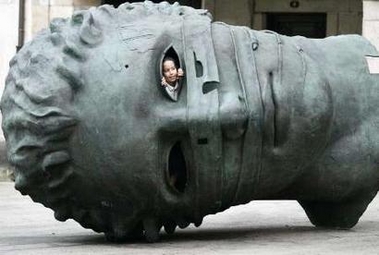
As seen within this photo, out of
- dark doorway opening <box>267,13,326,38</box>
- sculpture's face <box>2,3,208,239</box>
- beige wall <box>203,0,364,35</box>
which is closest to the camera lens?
sculpture's face <box>2,3,208,239</box>

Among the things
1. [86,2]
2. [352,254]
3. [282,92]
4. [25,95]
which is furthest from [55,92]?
[86,2]

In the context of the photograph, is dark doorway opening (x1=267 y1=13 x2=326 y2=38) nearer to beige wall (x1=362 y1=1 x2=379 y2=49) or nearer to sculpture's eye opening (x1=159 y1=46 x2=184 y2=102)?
beige wall (x1=362 y1=1 x2=379 y2=49)

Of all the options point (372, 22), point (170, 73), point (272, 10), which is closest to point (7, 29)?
point (272, 10)

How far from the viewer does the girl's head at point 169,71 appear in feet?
23.1

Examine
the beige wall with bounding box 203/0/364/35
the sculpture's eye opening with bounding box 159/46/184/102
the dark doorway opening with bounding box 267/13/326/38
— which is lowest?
the dark doorway opening with bounding box 267/13/326/38

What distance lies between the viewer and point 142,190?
7.07 m

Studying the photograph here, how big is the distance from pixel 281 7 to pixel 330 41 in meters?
11.1

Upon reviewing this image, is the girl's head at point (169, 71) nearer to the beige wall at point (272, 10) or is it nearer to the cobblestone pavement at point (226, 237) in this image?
the cobblestone pavement at point (226, 237)

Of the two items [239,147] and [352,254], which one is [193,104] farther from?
[352,254]

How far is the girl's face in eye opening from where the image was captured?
705 cm

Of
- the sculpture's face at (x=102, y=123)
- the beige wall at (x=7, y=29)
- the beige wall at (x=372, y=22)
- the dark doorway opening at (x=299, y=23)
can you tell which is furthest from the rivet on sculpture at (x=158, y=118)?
the dark doorway opening at (x=299, y=23)

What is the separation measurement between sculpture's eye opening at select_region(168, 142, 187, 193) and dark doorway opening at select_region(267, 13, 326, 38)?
1208 centimetres

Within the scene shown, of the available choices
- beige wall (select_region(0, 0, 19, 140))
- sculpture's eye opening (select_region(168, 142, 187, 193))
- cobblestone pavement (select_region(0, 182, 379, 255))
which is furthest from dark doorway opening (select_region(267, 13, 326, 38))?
sculpture's eye opening (select_region(168, 142, 187, 193))

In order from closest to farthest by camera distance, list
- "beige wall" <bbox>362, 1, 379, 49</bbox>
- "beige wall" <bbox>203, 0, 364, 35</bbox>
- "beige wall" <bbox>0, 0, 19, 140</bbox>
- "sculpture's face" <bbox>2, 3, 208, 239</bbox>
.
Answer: "sculpture's face" <bbox>2, 3, 208, 239</bbox>, "beige wall" <bbox>362, 1, 379, 49</bbox>, "beige wall" <bbox>0, 0, 19, 140</bbox>, "beige wall" <bbox>203, 0, 364, 35</bbox>
